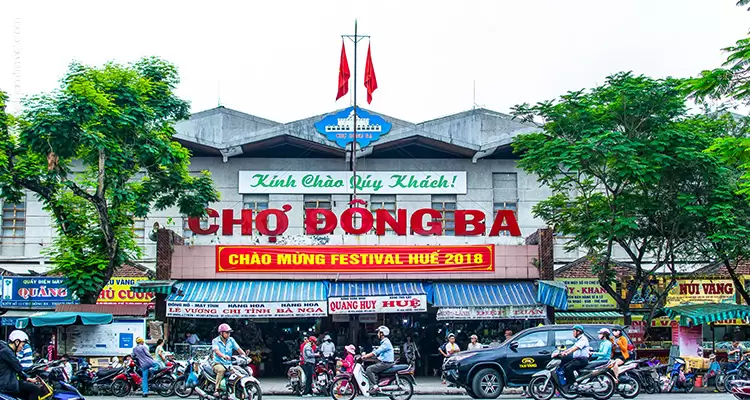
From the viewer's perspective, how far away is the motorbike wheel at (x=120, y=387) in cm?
2141

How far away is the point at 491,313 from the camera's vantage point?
2675 cm

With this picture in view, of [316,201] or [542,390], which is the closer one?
[542,390]

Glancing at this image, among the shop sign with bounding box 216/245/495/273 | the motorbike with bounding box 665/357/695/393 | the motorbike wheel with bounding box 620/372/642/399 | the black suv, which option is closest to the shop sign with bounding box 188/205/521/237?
the shop sign with bounding box 216/245/495/273

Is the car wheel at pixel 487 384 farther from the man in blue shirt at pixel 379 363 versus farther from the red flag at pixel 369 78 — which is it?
the red flag at pixel 369 78

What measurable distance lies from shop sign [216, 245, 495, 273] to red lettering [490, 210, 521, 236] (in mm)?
762

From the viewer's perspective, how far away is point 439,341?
3003 centimetres

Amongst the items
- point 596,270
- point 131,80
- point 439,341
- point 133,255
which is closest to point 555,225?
point 596,270

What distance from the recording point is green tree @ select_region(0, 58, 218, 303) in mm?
23344

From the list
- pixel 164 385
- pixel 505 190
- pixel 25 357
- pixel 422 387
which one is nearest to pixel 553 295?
pixel 422 387

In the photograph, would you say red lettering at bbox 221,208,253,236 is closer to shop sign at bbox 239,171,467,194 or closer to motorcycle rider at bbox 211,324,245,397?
shop sign at bbox 239,171,467,194

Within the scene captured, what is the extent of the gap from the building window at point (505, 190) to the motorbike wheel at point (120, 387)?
61.6 ft

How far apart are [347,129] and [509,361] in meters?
15.6

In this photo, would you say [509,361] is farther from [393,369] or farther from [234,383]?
[234,383]

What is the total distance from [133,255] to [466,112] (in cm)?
1420
